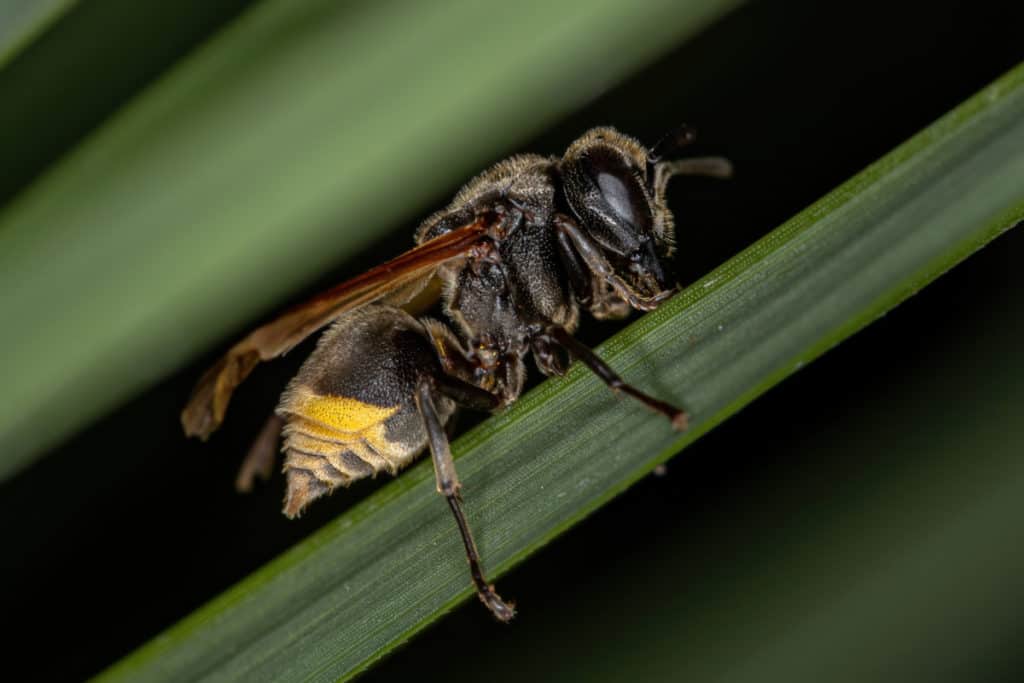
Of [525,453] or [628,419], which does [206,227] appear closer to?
[525,453]

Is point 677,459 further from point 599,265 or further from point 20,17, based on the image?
point 20,17

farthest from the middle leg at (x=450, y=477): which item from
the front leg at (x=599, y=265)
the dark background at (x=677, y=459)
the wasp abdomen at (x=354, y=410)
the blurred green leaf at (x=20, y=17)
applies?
the blurred green leaf at (x=20, y=17)

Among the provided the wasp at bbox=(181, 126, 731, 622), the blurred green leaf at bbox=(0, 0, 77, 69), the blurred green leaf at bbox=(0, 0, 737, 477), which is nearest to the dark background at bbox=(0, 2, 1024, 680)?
the wasp at bbox=(181, 126, 731, 622)

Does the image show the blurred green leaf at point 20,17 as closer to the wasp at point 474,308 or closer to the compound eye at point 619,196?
the wasp at point 474,308

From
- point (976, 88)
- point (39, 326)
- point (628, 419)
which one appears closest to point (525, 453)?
point (628, 419)

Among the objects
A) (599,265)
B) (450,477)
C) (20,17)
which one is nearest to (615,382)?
(450,477)
